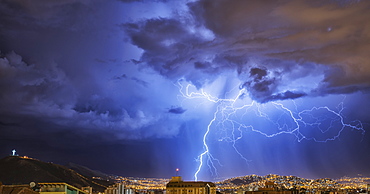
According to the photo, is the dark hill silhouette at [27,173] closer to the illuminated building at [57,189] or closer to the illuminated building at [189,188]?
the illuminated building at [189,188]

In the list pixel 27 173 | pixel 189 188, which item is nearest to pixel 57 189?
pixel 189 188

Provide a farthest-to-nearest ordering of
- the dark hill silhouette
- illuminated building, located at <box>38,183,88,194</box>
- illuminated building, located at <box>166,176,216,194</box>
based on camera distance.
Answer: the dark hill silhouette
illuminated building, located at <box>166,176,216,194</box>
illuminated building, located at <box>38,183,88,194</box>

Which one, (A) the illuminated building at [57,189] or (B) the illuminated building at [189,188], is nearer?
(A) the illuminated building at [57,189]

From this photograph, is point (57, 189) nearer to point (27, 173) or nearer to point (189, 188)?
point (189, 188)

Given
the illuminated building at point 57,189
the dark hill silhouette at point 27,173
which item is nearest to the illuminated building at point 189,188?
the dark hill silhouette at point 27,173

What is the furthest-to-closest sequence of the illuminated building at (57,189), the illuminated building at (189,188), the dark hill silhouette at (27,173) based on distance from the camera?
the dark hill silhouette at (27,173)
the illuminated building at (189,188)
the illuminated building at (57,189)

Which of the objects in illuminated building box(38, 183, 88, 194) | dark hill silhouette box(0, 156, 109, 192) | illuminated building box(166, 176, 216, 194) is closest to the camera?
illuminated building box(38, 183, 88, 194)

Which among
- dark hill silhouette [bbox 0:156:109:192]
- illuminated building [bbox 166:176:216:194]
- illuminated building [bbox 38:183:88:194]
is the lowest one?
illuminated building [bbox 38:183:88:194]

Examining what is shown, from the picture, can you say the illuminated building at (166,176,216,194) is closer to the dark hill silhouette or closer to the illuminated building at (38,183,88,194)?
the dark hill silhouette

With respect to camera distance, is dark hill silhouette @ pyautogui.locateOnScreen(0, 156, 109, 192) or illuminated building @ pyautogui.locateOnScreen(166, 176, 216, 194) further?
dark hill silhouette @ pyautogui.locateOnScreen(0, 156, 109, 192)

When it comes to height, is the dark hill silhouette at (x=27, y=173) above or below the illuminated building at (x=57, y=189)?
above

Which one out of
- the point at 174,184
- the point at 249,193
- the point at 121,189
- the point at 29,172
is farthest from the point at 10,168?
the point at 121,189

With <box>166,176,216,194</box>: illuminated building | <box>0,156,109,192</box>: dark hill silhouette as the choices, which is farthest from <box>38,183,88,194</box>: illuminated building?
<box>0,156,109,192</box>: dark hill silhouette
